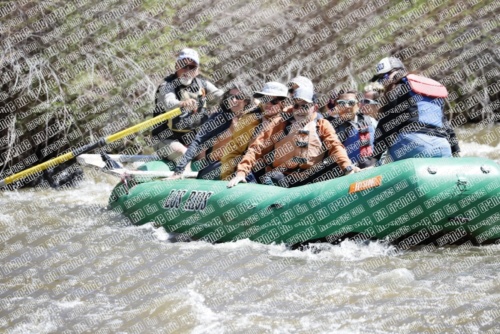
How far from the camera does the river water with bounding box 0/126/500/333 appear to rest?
442 cm

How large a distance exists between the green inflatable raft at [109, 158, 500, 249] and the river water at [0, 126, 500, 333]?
113mm

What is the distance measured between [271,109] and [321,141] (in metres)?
0.51

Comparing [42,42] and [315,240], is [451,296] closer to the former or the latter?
[315,240]

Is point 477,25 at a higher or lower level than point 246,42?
lower

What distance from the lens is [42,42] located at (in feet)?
31.1

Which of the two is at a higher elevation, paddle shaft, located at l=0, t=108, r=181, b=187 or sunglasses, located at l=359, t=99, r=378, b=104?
paddle shaft, located at l=0, t=108, r=181, b=187

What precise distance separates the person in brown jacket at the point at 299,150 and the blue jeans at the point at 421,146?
41 cm

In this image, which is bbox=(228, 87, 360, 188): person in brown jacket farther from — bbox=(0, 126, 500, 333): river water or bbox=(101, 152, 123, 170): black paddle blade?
bbox=(101, 152, 123, 170): black paddle blade

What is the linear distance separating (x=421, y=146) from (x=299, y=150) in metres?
0.99

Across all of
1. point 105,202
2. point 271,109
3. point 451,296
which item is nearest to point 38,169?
point 105,202

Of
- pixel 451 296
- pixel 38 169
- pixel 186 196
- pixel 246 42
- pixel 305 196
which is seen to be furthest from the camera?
pixel 246 42

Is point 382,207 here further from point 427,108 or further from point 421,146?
point 427,108

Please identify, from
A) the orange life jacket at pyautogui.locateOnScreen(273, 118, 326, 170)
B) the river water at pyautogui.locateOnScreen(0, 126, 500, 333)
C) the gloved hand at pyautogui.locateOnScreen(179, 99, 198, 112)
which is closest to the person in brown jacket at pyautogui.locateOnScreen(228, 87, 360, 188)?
the orange life jacket at pyautogui.locateOnScreen(273, 118, 326, 170)

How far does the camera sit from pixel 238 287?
16.6 feet
